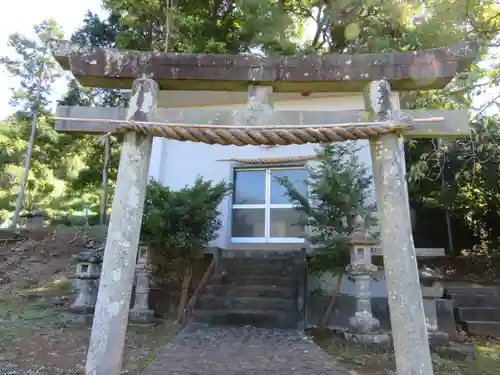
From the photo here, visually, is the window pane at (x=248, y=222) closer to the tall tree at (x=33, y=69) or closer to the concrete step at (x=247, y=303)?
the concrete step at (x=247, y=303)

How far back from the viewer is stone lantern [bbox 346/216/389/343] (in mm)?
5832

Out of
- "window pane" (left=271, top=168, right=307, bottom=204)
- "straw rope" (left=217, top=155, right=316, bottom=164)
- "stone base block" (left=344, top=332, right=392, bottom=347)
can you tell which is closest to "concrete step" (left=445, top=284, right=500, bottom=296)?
"stone base block" (left=344, top=332, right=392, bottom=347)

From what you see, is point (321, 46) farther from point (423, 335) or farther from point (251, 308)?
point (423, 335)

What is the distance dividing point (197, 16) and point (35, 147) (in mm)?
10544

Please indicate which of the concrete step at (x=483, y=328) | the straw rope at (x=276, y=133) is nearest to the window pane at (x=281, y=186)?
the concrete step at (x=483, y=328)

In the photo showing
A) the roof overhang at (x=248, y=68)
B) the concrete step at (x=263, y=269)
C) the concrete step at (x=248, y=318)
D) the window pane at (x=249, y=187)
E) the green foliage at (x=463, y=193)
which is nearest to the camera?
the roof overhang at (x=248, y=68)

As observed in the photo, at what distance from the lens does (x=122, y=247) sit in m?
3.73

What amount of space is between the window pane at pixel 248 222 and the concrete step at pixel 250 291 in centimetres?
228

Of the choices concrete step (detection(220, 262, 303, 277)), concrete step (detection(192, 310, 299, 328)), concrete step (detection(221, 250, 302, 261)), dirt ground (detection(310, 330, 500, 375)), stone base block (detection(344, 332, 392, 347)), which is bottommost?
dirt ground (detection(310, 330, 500, 375))

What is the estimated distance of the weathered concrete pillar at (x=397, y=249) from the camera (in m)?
3.46

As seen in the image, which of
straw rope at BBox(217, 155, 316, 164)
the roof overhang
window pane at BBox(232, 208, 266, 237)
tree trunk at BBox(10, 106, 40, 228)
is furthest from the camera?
tree trunk at BBox(10, 106, 40, 228)

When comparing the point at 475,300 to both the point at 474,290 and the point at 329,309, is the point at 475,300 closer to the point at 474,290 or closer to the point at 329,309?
the point at 474,290

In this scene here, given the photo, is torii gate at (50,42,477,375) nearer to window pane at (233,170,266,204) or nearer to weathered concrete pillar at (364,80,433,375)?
weathered concrete pillar at (364,80,433,375)

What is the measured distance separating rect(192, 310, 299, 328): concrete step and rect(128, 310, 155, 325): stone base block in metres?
0.76
